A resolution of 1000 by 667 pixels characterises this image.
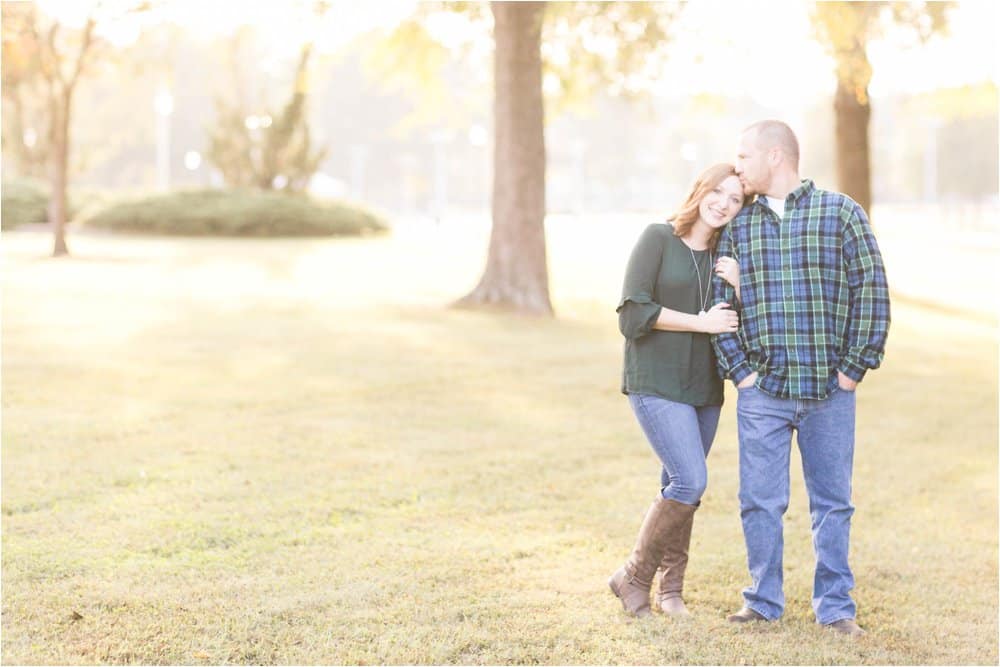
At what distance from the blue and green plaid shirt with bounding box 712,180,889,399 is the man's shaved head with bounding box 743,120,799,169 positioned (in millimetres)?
155

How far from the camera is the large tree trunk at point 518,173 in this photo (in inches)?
628

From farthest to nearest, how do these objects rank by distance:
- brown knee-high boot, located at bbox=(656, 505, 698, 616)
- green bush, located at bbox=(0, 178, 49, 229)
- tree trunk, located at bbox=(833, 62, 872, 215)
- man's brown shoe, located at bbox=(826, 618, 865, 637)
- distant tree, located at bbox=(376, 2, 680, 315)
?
green bush, located at bbox=(0, 178, 49, 229), tree trunk, located at bbox=(833, 62, 872, 215), distant tree, located at bbox=(376, 2, 680, 315), brown knee-high boot, located at bbox=(656, 505, 698, 616), man's brown shoe, located at bbox=(826, 618, 865, 637)

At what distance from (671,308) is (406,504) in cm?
270

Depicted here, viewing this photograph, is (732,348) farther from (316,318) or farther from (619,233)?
(619,233)

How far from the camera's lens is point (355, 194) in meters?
97.1

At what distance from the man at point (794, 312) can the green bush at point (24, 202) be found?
102ft

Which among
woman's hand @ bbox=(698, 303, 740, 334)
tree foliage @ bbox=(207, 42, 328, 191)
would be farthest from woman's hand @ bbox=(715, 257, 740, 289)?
tree foliage @ bbox=(207, 42, 328, 191)

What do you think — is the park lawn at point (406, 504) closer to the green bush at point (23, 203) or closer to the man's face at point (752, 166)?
the man's face at point (752, 166)

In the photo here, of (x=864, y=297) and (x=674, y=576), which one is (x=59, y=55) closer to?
(x=674, y=576)

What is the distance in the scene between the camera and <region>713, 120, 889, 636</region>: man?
4641 millimetres

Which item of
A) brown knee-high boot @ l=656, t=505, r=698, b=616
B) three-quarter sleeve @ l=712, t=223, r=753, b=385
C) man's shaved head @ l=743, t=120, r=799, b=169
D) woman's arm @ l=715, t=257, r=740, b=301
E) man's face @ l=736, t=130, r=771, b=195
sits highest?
man's shaved head @ l=743, t=120, r=799, b=169

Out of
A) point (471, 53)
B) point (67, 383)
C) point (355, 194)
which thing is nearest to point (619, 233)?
point (471, 53)

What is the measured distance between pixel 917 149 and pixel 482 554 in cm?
7648

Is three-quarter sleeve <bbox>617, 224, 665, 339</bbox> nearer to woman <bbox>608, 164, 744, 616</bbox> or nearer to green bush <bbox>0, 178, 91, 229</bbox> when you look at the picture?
woman <bbox>608, 164, 744, 616</bbox>
